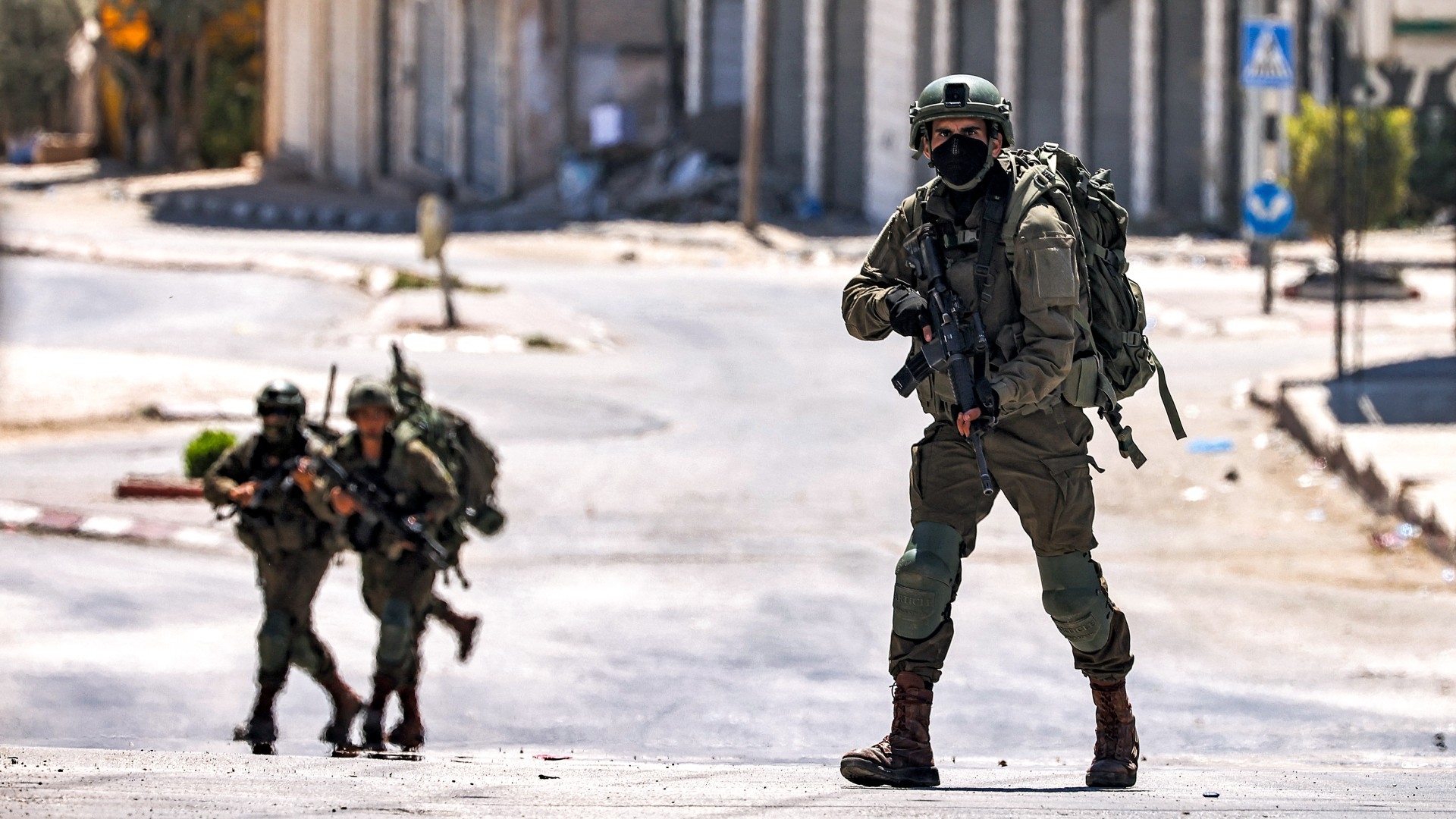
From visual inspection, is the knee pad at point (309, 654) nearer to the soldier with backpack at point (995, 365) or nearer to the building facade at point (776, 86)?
the soldier with backpack at point (995, 365)

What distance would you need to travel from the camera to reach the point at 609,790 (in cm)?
539

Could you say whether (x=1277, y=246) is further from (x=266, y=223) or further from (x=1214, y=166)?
(x=266, y=223)

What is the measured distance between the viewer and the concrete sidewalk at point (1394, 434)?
12688 millimetres

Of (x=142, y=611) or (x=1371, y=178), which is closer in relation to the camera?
(x=142, y=611)

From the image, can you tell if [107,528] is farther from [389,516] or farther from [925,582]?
[925,582]

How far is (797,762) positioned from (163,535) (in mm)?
6921

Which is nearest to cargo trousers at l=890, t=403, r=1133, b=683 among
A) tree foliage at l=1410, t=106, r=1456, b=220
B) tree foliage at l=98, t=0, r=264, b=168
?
tree foliage at l=1410, t=106, r=1456, b=220

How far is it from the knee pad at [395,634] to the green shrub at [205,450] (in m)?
6.04

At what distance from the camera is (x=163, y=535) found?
1291cm

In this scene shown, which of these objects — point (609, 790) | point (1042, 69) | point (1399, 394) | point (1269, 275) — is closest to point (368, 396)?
point (609, 790)

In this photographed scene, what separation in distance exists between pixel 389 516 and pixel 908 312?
3321 millimetres

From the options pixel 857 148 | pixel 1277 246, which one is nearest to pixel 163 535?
pixel 1277 246

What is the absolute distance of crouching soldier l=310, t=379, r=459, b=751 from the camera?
8125 millimetres

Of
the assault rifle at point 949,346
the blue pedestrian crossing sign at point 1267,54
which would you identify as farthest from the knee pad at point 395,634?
the blue pedestrian crossing sign at point 1267,54
